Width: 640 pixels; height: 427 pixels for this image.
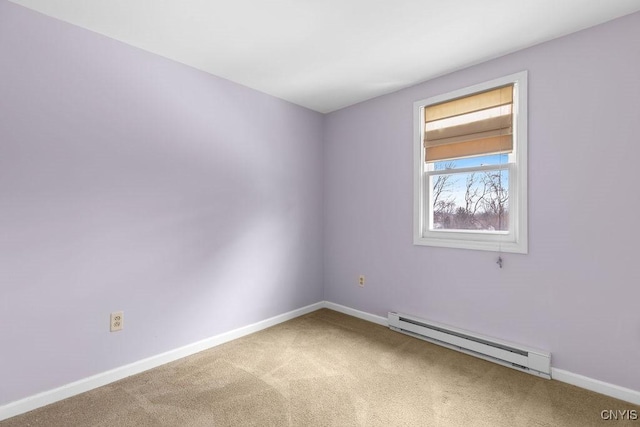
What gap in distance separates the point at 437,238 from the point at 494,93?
1305mm

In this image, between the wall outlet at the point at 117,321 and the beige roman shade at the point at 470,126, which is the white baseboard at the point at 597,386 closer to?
the beige roman shade at the point at 470,126

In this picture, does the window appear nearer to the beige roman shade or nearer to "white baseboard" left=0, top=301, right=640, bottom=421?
the beige roman shade

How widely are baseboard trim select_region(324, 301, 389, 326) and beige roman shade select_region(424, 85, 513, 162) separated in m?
1.71

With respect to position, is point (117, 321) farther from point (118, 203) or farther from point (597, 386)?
point (597, 386)

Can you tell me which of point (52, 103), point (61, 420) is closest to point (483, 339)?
point (61, 420)

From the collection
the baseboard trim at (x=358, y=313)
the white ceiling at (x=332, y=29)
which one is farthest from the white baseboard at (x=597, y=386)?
the white ceiling at (x=332, y=29)

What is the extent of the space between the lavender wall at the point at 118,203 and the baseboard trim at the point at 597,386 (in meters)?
2.45

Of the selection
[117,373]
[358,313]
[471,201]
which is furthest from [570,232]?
[117,373]

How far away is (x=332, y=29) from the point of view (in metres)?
2.04

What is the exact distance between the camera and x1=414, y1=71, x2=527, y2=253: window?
232cm

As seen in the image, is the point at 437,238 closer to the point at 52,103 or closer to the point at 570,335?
the point at 570,335

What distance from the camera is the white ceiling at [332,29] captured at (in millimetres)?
1802

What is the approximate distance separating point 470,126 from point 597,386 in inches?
80.7

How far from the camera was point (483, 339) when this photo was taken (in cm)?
241
